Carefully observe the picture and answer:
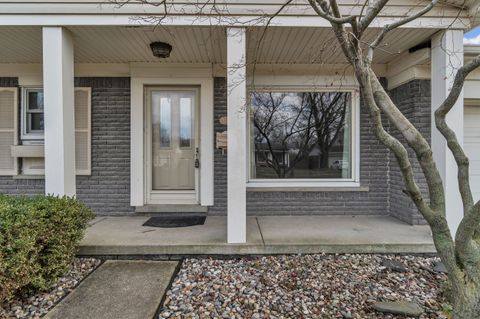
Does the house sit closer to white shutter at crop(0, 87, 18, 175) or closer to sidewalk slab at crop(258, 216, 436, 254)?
white shutter at crop(0, 87, 18, 175)

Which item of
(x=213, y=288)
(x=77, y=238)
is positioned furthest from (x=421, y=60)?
(x=77, y=238)

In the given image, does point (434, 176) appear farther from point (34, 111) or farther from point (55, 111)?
point (34, 111)

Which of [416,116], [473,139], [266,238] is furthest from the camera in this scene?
[473,139]

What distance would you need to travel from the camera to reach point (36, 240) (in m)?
2.82

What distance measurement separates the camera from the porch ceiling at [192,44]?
3863mm

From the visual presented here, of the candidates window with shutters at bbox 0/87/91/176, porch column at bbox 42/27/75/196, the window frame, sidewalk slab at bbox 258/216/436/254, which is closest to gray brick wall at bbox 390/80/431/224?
sidewalk slab at bbox 258/216/436/254

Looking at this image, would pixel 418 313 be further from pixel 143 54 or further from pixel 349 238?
pixel 143 54

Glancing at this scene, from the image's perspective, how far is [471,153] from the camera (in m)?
5.12

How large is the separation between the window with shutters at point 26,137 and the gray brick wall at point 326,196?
221cm

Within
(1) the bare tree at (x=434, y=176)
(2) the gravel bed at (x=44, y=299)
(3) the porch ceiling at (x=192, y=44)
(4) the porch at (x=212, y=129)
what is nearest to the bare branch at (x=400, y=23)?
(1) the bare tree at (x=434, y=176)

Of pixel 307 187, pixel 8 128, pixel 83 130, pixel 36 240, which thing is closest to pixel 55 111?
pixel 36 240

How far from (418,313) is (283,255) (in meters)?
1.48

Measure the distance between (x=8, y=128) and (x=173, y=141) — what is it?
9.11 feet

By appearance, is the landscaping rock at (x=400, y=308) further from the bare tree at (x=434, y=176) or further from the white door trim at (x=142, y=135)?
the white door trim at (x=142, y=135)
